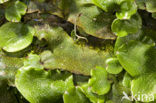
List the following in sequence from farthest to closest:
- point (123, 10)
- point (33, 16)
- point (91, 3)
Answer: point (33, 16) < point (91, 3) < point (123, 10)

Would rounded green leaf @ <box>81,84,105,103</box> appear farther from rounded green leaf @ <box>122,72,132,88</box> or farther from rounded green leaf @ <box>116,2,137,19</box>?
rounded green leaf @ <box>116,2,137,19</box>

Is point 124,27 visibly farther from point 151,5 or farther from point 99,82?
point 99,82

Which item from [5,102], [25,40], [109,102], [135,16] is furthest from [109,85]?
[5,102]

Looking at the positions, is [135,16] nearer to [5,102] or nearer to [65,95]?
[65,95]

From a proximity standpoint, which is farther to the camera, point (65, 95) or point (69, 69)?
point (69, 69)

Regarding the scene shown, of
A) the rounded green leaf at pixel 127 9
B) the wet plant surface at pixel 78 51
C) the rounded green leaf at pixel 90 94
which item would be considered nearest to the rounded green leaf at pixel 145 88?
the wet plant surface at pixel 78 51

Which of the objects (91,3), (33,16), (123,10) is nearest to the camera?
(123,10)
